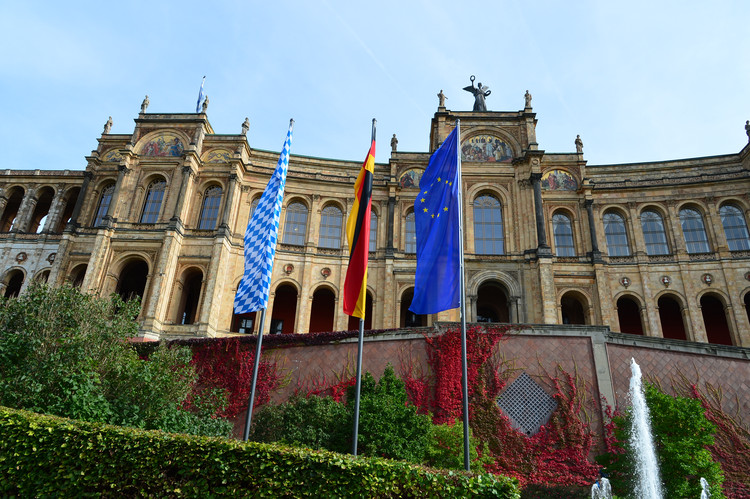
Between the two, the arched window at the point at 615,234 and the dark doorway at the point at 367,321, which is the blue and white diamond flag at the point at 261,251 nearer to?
the dark doorway at the point at 367,321

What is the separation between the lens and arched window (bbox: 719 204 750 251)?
105ft

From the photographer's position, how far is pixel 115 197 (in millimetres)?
32094

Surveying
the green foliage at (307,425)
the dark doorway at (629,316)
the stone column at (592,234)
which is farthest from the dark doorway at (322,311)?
the dark doorway at (629,316)

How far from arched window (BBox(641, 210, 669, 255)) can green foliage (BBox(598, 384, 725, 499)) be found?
929 inches

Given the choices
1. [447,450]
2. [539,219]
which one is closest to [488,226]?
[539,219]

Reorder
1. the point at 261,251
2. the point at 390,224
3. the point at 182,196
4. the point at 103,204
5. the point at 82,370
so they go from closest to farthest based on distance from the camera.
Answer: the point at 261,251 < the point at 82,370 < the point at 182,196 < the point at 390,224 < the point at 103,204

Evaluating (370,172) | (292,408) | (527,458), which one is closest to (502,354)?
(527,458)

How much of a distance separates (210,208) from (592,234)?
27045 mm

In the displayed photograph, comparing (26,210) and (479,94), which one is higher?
(479,94)

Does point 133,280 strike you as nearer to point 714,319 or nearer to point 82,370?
point 82,370

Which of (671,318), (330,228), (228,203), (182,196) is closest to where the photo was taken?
(182,196)

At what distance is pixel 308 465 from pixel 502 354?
36.6 ft

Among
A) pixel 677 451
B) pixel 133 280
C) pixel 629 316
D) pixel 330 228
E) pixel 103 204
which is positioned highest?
pixel 103 204

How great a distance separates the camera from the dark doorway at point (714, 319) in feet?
104
